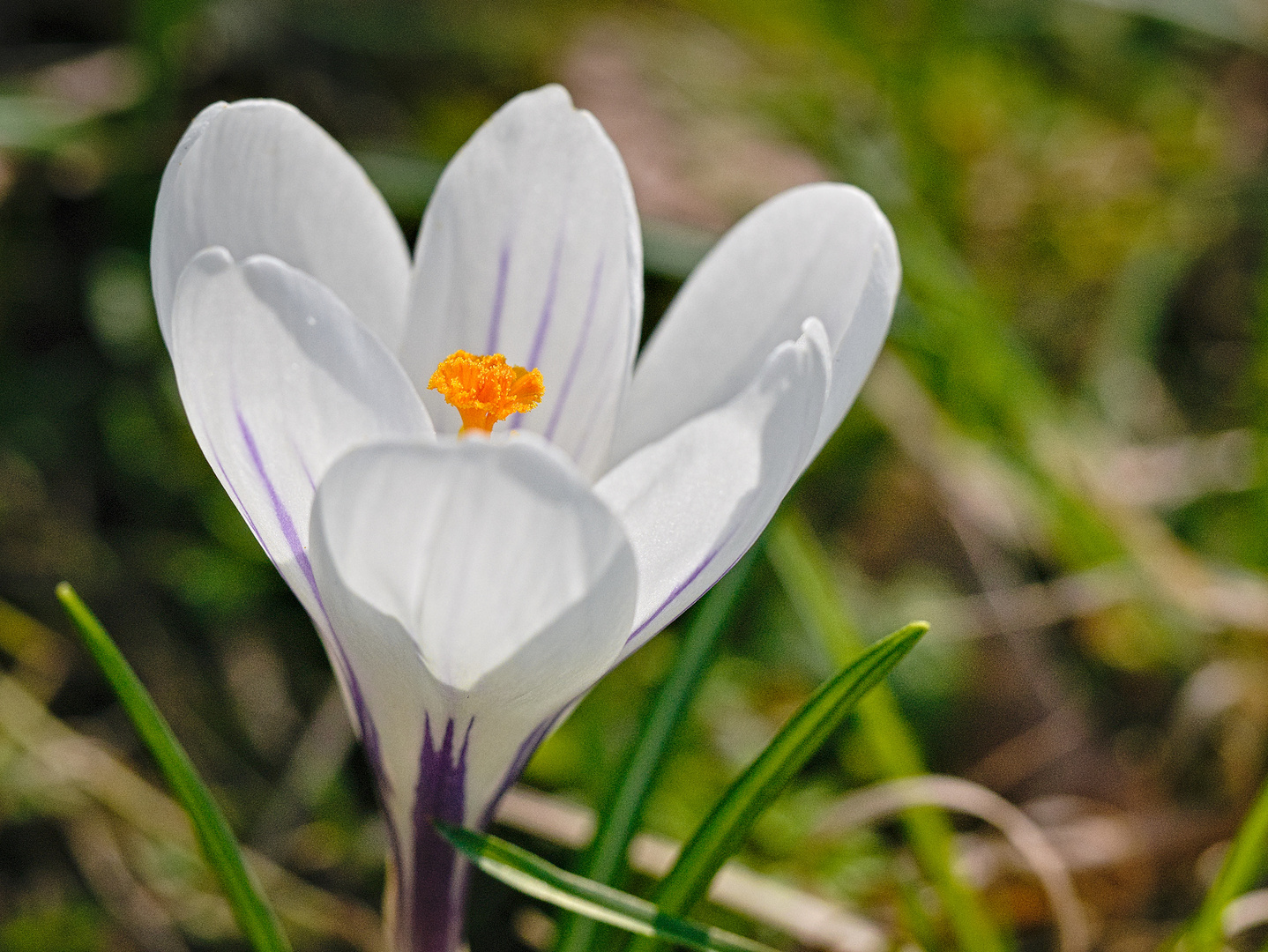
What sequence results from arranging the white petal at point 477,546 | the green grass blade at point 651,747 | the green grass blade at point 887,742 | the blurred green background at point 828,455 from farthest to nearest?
the blurred green background at point 828,455
the green grass blade at point 887,742
the green grass blade at point 651,747
the white petal at point 477,546

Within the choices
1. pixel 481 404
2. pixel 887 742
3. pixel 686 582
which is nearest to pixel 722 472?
pixel 686 582

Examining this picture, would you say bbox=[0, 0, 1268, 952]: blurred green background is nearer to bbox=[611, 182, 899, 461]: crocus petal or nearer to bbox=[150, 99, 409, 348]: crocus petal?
bbox=[611, 182, 899, 461]: crocus petal

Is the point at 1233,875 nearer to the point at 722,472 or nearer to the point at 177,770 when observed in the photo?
the point at 722,472

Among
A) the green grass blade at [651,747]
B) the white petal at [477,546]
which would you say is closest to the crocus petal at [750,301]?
the green grass blade at [651,747]

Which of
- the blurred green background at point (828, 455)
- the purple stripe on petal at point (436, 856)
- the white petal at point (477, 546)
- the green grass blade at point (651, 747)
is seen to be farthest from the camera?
the blurred green background at point (828, 455)

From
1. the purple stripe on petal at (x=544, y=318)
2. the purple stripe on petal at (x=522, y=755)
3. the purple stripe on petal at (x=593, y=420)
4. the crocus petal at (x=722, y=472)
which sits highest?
the purple stripe on petal at (x=544, y=318)

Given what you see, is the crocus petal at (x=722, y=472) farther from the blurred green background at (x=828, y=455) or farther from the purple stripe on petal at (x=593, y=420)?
the blurred green background at (x=828, y=455)
